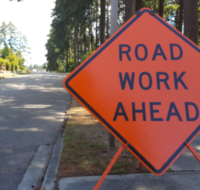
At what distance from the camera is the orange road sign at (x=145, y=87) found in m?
2.95

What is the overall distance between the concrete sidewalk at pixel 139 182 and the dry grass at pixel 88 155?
24 cm

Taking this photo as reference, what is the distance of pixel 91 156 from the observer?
4.69 m

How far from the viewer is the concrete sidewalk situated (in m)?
3.43

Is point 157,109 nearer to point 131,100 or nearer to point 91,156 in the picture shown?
point 131,100

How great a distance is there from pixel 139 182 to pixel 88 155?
1.41 meters

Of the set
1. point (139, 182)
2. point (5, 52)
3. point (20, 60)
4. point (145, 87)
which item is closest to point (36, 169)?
point (139, 182)

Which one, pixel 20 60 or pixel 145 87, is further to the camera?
pixel 20 60

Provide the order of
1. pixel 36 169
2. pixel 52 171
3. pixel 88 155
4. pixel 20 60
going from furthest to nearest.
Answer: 1. pixel 20 60
2. pixel 88 155
3. pixel 36 169
4. pixel 52 171

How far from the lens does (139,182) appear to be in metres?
3.56

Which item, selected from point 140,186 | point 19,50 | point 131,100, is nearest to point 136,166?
point 140,186

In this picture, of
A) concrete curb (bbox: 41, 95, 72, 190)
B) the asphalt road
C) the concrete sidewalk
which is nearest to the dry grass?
concrete curb (bbox: 41, 95, 72, 190)

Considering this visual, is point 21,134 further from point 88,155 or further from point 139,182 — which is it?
point 139,182

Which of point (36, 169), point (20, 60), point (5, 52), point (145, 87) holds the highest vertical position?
point (5, 52)

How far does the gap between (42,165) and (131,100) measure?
2.33m
